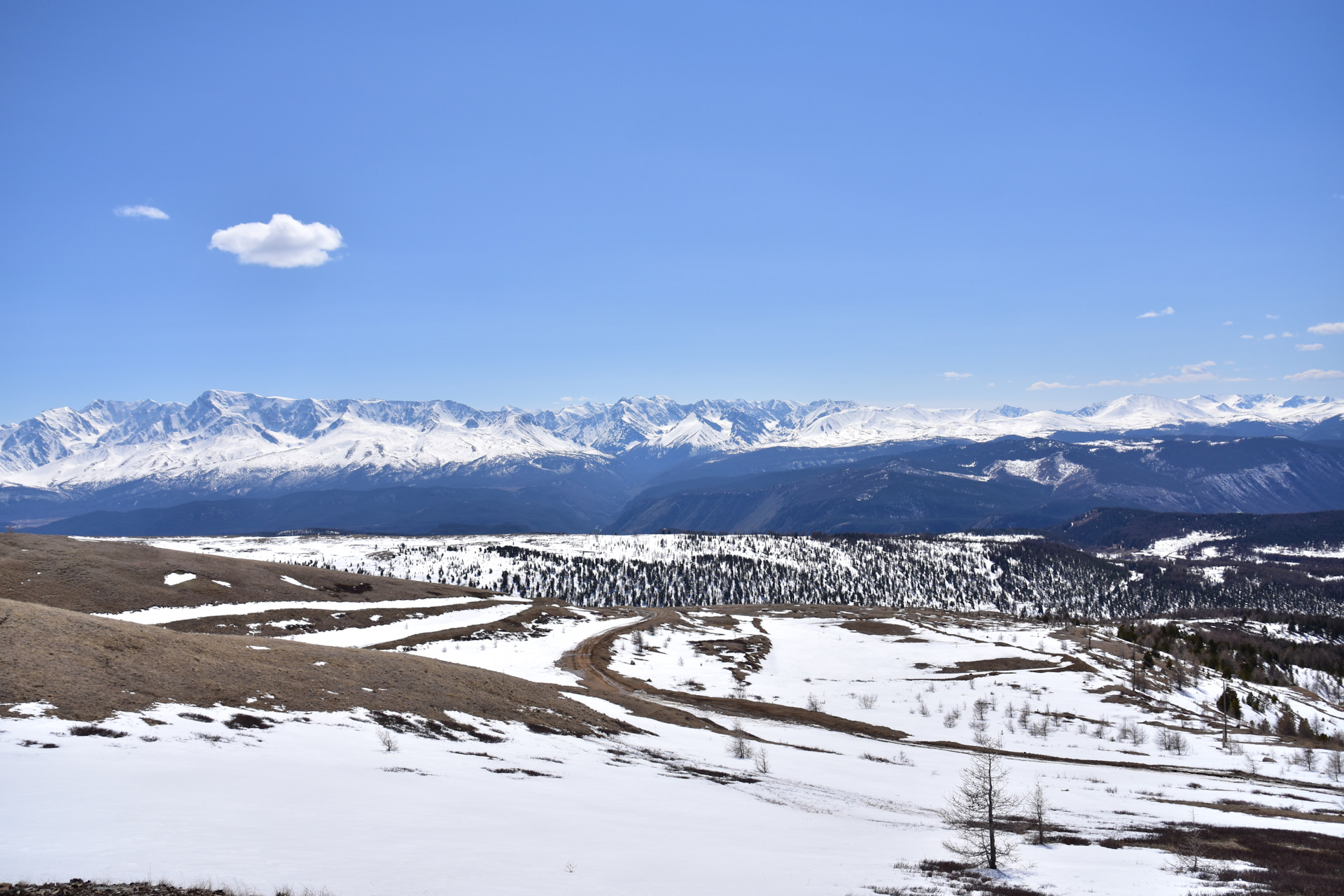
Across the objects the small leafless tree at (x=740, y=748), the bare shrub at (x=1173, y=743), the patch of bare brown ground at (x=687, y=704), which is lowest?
the bare shrub at (x=1173, y=743)

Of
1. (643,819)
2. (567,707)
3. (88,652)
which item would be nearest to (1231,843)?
(643,819)

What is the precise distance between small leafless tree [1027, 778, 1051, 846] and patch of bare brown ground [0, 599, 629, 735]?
25.0 meters

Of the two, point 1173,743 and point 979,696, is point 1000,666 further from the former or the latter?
point 1173,743

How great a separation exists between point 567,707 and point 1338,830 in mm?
44290

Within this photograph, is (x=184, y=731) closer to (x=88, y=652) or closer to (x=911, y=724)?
(x=88, y=652)

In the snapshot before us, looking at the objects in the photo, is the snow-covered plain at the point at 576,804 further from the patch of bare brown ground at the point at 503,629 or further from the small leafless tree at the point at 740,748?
the patch of bare brown ground at the point at 503,629

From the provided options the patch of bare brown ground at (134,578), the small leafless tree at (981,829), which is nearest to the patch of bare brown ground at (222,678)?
the small leafless tree at (981,829)

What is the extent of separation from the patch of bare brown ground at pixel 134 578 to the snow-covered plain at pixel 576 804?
5569 cm

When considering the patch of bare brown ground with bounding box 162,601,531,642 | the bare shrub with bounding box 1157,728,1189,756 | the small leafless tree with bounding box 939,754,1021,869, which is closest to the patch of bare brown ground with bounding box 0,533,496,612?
the patch of bare brown ground with bounding box 162,601,531,642

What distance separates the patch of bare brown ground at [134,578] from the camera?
67.9m

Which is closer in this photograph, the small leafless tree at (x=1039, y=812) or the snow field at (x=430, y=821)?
the snow field at (x=430, y=821)

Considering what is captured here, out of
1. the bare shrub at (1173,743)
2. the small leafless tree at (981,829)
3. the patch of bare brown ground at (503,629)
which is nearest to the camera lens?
the small leafless tree at (981,829)

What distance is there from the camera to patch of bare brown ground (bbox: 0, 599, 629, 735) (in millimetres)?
25578

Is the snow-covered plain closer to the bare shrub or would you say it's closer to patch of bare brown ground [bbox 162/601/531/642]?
the bare shrub
